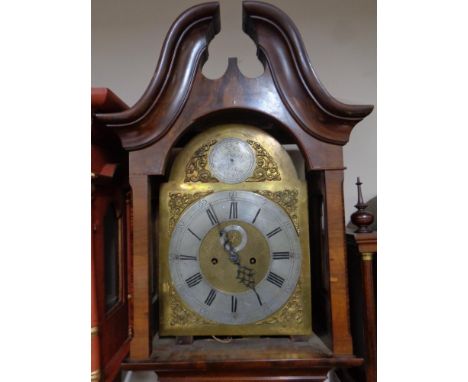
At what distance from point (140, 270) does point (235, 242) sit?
0.24 metres

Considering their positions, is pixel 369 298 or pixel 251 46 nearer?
pixel 369 298

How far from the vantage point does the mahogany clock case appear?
860mm

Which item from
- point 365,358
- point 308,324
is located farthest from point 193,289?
point 365,358

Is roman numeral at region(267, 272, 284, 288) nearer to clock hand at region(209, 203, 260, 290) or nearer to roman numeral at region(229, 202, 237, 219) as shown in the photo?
clock hand at region(209, 203, 260, 290)

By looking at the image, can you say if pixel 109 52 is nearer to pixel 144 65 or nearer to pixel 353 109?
pixel 144 65

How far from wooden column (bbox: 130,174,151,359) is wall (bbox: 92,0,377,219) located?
0.62m

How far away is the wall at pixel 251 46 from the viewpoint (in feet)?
4.56

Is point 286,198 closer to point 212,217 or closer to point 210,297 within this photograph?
point 212,217

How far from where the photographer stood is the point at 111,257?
106 cm

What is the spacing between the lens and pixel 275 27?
886mm

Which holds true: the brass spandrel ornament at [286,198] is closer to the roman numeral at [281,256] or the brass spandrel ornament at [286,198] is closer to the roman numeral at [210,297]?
the roman numeral at [281,256]

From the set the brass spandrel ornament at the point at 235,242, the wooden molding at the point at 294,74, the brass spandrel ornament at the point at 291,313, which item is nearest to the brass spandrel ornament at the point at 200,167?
the brass spandrel ornament at the point at 235,242

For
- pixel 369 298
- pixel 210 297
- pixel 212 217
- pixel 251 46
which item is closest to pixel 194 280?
pixel 210 297

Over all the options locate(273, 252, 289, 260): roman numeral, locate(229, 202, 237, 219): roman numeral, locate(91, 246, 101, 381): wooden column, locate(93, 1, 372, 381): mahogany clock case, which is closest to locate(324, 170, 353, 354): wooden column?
locate(93, 1, 372, 381): mahogany clock case
